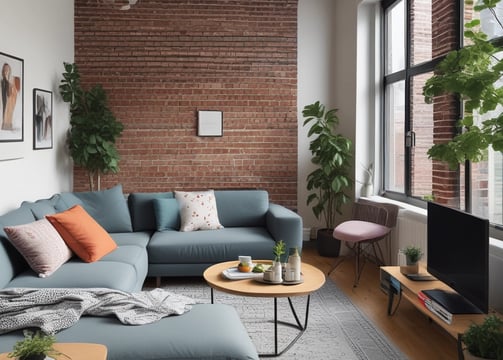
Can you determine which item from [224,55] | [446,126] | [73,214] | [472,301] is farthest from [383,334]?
[224,55]

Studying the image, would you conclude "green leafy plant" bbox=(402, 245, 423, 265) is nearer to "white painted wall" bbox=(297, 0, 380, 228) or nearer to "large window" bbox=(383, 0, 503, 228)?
"large window" bbox=(383, 0, 503, 228)

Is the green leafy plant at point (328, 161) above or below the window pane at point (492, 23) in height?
below

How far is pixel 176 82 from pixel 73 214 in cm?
275

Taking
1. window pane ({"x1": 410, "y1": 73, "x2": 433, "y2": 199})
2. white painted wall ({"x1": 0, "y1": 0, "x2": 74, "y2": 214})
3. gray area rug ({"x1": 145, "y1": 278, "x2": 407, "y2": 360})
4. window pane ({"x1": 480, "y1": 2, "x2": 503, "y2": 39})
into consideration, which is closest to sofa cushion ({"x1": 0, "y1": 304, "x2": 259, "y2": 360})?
gray area rug ({"x1": 145, "y1": 278, "x2": 407, "y2": 360})

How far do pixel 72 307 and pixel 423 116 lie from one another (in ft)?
12.1

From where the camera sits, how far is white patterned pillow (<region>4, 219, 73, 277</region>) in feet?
11.4

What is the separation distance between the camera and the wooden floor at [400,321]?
3316 mm

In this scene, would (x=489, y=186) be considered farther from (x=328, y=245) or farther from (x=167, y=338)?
(x=167, y=338)

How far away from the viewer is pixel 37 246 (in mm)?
3531

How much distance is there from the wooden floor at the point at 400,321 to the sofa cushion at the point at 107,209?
2165 mm

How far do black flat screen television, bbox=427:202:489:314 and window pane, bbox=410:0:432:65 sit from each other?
1956 millimetres

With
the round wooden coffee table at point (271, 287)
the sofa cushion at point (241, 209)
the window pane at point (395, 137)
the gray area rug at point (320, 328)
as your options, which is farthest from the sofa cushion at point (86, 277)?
the window pane at point (395, 137)

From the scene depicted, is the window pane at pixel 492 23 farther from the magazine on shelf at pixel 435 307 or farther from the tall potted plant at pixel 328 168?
the tall potted plant at pixel 328 168

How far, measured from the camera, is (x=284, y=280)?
132 inches
